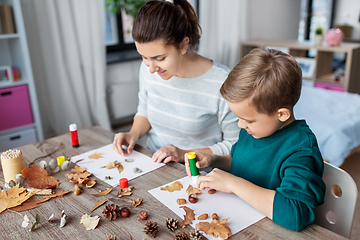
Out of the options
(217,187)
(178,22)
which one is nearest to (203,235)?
(217,187)

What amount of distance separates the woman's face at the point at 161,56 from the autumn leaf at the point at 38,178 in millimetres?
523

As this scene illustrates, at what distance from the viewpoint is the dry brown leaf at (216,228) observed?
726 mm

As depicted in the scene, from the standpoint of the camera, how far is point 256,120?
0.85 meters

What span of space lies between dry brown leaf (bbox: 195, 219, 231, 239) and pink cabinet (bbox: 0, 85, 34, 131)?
6.75 ft

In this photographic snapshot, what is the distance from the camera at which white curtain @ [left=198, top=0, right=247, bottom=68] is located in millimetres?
3711

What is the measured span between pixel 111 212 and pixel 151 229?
136 mm

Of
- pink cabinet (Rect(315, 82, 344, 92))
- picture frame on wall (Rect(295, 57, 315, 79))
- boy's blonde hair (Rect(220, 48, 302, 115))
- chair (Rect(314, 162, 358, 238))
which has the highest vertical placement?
boy's blonde hair (Rect(220, 48, 302, 115))

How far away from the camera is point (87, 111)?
300 cm

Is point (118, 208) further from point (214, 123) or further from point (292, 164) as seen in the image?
point (214, 123)

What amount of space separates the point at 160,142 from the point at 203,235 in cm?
78

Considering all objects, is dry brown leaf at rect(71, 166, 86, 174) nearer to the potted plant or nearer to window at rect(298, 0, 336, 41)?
the potted plant

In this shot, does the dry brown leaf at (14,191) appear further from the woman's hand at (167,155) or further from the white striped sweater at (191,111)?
the white striped sweater at (191,111)

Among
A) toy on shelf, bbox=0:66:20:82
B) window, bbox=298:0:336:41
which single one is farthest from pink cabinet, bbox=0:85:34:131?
window, bbox=298:0:336:41

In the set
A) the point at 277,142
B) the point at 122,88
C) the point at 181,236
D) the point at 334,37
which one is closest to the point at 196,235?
the point at 181,236
